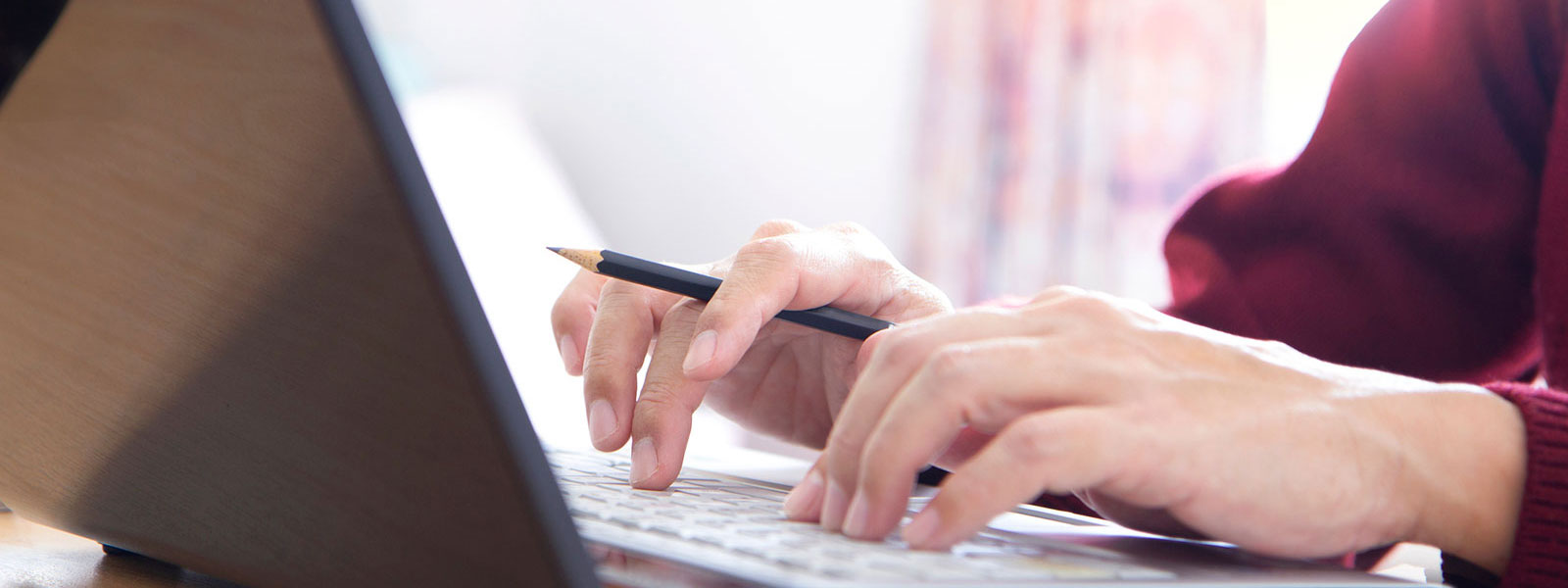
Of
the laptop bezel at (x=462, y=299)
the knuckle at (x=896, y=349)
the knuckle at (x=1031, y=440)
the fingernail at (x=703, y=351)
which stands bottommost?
the fingernail at (x=703, y=351)

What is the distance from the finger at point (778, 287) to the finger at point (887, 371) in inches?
5.6

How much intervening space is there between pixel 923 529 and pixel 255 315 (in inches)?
7.2

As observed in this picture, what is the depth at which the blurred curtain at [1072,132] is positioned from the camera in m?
2.12

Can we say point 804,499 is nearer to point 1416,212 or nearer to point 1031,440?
point 1031,440

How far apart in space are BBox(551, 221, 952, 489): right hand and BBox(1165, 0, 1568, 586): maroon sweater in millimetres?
320

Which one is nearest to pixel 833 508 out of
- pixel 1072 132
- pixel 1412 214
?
pixel 1412 214

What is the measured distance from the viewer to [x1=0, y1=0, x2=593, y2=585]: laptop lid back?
19cm

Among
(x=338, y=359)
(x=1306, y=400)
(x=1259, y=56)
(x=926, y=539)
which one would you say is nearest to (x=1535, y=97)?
(x=1306, y=400)

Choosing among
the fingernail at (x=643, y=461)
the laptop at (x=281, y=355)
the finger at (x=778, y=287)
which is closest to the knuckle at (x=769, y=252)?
the finger at (x=778, y=287)

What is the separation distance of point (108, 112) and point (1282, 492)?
34cm

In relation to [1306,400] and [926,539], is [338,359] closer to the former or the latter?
[926,539]

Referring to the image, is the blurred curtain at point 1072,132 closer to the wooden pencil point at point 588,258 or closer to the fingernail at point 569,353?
the fingernail at point 569,353

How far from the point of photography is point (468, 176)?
184 centimetres

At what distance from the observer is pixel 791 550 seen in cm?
28
